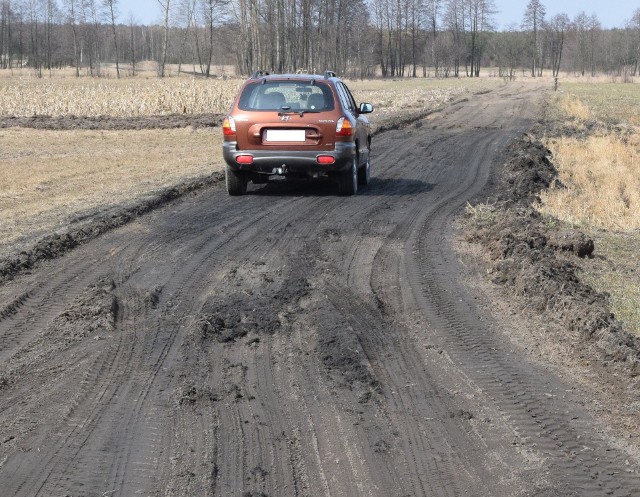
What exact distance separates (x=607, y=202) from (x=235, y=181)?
6.27 metres

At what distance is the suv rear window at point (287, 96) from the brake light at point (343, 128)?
0.27 m

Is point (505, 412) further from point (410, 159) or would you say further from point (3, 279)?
point (410, 159)

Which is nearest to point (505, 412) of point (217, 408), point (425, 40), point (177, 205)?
point (217, 408)

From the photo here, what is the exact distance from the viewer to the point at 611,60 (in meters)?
129

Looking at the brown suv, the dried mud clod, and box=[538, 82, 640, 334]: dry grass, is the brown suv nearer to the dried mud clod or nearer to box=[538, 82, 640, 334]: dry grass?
box=[538, 82, 640, 334]: dry grass

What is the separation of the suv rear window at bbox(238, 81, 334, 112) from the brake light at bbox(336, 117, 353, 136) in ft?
0.88

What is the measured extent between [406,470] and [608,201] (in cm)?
1121

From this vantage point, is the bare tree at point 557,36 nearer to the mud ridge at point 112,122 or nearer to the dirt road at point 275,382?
the mud ridge at point 112,122

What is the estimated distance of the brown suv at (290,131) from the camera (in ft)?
39.8

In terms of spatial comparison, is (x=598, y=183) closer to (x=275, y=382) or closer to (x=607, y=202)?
(x=607, y=202)

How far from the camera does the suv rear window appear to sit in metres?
12.3

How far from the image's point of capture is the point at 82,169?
55.1ft

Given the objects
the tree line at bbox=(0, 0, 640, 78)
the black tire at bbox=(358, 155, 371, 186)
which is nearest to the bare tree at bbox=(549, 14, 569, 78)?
the tree line at bbox=(0, 0, 640, 78)

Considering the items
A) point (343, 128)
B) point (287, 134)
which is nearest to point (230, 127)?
point (287, 134)
